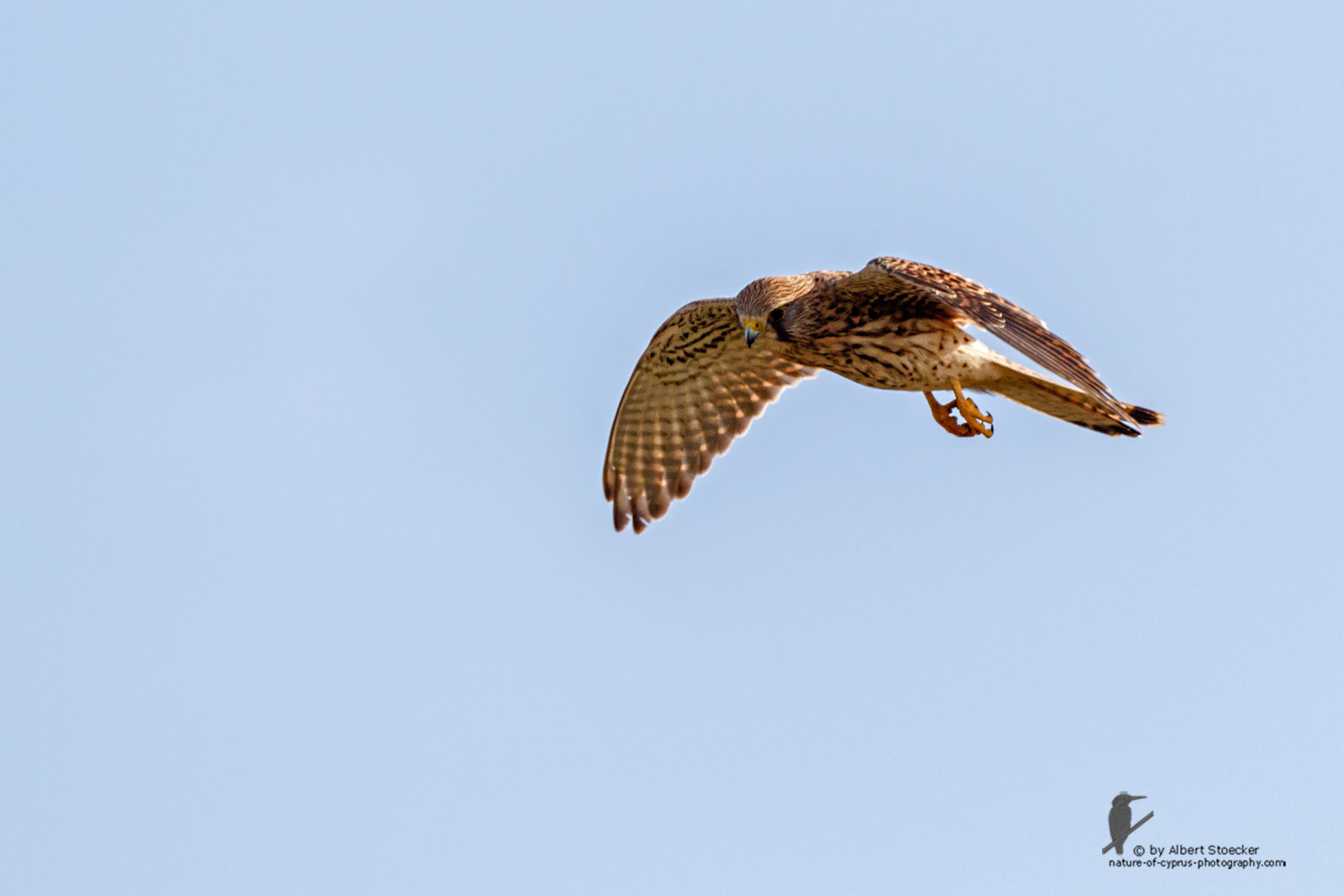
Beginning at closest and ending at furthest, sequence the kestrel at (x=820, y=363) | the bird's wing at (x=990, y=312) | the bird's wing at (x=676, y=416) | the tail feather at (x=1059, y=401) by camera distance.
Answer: the bird's wing at (x=990, y=312)
the kestrel at (x=820, y=363)
the tail feather at (x=1059, y=401)
the bird's wing at (x=676, y=416)

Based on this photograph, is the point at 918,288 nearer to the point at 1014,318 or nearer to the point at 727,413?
the point at 1014,318

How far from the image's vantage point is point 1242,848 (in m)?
12.5

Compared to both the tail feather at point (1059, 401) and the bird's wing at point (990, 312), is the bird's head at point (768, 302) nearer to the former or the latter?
the bird's wing at point (990, 312)

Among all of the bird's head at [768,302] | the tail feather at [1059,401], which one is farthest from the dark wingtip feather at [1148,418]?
the bird's head at [768,302]

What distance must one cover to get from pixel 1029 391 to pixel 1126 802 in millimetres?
3748

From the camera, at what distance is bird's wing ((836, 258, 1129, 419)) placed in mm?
10344

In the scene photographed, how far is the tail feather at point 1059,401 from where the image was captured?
11883mm

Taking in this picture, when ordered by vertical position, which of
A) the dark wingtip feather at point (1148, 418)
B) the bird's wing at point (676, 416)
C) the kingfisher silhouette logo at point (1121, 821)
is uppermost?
the bird's wing at point (676, 416)

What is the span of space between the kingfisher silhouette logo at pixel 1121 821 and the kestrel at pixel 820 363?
3.27 metres

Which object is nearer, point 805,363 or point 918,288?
point 918,288

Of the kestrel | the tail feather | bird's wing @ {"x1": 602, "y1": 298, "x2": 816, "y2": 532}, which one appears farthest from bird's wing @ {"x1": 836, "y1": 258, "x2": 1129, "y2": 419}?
bird's wing @ {"x1": 602, "y1": 298, "x2": 816, "y2": 532}

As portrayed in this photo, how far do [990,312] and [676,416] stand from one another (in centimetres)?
403

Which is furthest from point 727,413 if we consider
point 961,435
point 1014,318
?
point 1014,318

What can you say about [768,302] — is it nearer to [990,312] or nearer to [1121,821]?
[990,312]
